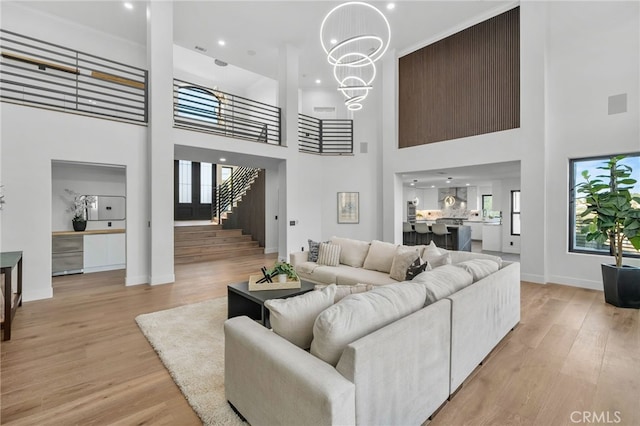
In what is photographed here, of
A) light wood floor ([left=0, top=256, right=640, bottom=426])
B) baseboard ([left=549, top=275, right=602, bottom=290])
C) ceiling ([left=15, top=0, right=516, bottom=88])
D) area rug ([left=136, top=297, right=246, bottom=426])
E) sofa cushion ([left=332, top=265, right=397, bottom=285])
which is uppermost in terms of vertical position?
ceiling ([left=15, top=0, right=516, bottom=88])

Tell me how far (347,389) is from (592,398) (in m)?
2.12

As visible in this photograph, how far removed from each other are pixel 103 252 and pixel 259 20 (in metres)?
6.16

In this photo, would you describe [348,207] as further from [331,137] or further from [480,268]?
[480,268]

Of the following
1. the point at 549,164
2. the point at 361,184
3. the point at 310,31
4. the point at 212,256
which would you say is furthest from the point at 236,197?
the point at 549,164

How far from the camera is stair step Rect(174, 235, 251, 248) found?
798 cm

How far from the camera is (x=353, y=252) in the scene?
15.7 feet

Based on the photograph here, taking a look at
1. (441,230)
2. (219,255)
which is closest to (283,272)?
(219,255)

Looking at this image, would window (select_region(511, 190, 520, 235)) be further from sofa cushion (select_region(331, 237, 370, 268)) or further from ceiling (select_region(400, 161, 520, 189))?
sofa cushion (select_region(331, 237, 370, 268))

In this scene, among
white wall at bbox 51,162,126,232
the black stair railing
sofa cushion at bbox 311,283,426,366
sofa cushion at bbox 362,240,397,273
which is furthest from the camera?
the black stair railing

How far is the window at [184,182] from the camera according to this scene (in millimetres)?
10852

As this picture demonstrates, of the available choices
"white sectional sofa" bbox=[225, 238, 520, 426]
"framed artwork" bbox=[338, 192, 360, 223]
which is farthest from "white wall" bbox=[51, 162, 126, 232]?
"white sectional sofa" bbox=[225, 238, 520, 426]

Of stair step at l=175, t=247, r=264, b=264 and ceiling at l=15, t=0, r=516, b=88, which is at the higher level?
ceiling at l=15, t=0, r=516, b=88

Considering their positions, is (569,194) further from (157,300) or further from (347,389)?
(157,300)

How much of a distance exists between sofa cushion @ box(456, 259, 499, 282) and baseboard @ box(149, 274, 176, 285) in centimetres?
496
